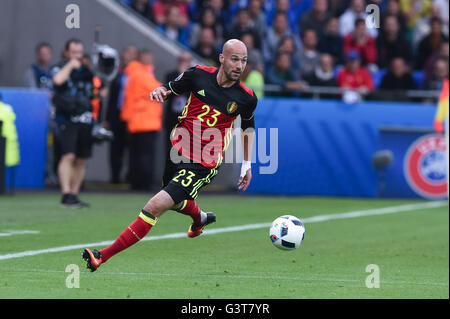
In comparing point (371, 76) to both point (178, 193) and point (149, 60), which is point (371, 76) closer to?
point (149, 60)

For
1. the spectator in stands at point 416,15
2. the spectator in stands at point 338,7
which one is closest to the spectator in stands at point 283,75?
the spectator in stands at point 338,7

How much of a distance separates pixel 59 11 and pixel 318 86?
214 inches

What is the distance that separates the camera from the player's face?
29.2 ft

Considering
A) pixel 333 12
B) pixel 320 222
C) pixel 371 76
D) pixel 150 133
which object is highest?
pixel 333 12

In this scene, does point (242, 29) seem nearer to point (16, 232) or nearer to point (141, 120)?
point (141, 120)

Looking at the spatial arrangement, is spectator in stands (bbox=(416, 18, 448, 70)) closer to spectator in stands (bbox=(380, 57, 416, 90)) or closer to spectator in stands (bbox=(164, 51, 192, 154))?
spectator in stands (bbox=(380, 57, 416, 90))

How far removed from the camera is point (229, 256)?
1045 centimetres

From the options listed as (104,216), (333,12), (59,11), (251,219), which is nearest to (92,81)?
(104,216)

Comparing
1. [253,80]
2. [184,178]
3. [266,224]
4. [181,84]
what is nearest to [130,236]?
[184,178]

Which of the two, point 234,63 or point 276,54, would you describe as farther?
point 276,54

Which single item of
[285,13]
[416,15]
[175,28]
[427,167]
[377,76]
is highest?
[416,15]

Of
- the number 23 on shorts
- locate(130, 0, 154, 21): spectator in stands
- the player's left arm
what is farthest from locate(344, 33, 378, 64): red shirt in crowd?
the number 23 on shorts

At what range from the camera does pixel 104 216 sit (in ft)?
46.1

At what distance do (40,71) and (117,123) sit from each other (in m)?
1.77
